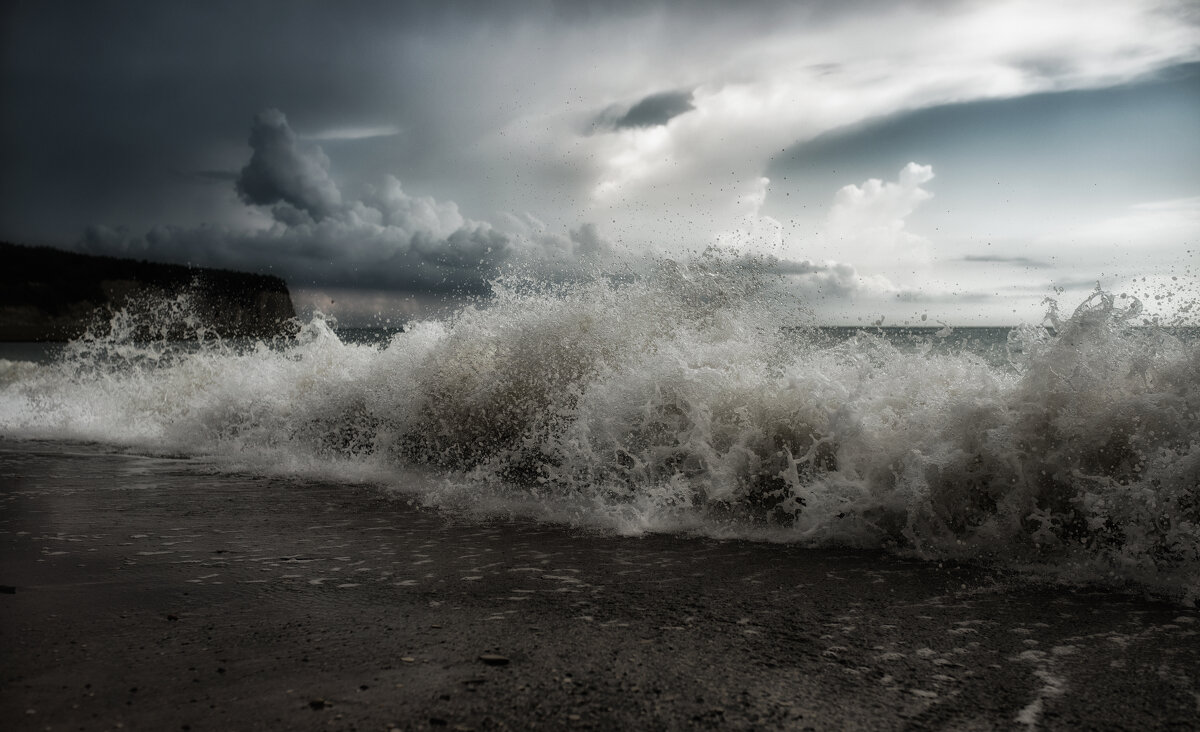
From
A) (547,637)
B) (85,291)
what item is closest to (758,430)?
(547,637)

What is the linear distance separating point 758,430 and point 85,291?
85.7 meters

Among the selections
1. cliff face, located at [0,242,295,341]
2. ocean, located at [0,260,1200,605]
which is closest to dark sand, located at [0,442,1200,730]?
ocean, located at [0,260,1200,605]

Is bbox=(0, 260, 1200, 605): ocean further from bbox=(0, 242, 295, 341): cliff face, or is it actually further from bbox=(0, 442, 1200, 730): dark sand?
bbox=(0, 242, 295, 341): cliff face

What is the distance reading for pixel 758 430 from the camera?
5207 mm

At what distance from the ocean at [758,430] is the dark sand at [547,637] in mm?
472

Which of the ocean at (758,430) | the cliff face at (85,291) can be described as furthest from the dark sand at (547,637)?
the cliff face at (85,291)

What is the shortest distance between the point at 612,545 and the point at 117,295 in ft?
280

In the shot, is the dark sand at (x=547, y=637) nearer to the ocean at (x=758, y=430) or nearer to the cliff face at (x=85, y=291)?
the ocean at (x=758, y=430)

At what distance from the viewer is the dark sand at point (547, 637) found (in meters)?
2.12

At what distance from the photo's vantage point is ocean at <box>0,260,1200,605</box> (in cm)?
396

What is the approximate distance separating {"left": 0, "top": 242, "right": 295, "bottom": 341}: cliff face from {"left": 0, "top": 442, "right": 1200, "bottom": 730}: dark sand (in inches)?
2567

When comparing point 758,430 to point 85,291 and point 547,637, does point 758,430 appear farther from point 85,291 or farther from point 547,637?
point 85,291

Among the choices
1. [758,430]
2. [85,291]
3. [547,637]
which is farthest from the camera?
[85,291]

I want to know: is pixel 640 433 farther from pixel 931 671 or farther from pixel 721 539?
pixel 931 671
